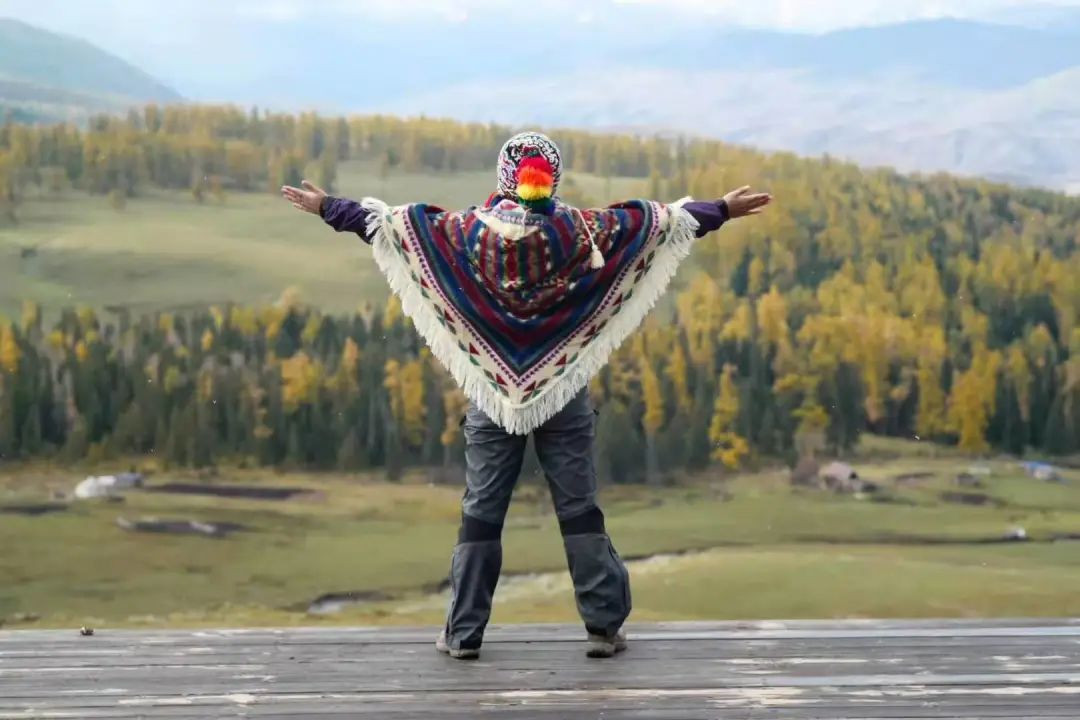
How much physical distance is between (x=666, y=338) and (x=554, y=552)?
3.69ft

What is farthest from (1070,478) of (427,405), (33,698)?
(33,698)

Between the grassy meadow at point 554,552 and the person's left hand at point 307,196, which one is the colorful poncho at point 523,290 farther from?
the grassy meadow at point 554,552

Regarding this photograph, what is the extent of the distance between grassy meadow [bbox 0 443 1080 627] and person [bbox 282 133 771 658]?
241cm

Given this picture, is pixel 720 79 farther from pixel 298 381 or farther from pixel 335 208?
pixel 335 208

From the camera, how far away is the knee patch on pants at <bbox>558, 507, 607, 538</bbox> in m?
3.07

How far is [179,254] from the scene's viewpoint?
6020 millimetres

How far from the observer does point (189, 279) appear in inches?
235

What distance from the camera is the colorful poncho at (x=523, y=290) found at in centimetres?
303

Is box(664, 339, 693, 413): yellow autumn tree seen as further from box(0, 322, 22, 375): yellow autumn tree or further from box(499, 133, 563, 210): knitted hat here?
box(499, 133, 563, 210): knitted hat

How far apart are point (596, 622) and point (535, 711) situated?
0.38m

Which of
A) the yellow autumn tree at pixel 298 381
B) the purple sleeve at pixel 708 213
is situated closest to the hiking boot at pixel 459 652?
the purple sleeve at pixel 708 213

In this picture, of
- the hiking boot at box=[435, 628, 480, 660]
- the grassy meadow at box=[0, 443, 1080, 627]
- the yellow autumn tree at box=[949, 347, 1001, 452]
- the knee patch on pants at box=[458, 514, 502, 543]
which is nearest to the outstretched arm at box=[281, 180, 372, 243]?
the knee patch on pants at box=[458, 514, 502, 543]

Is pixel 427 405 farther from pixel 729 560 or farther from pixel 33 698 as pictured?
pixel 33 698

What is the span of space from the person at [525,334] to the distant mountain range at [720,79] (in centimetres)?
356
